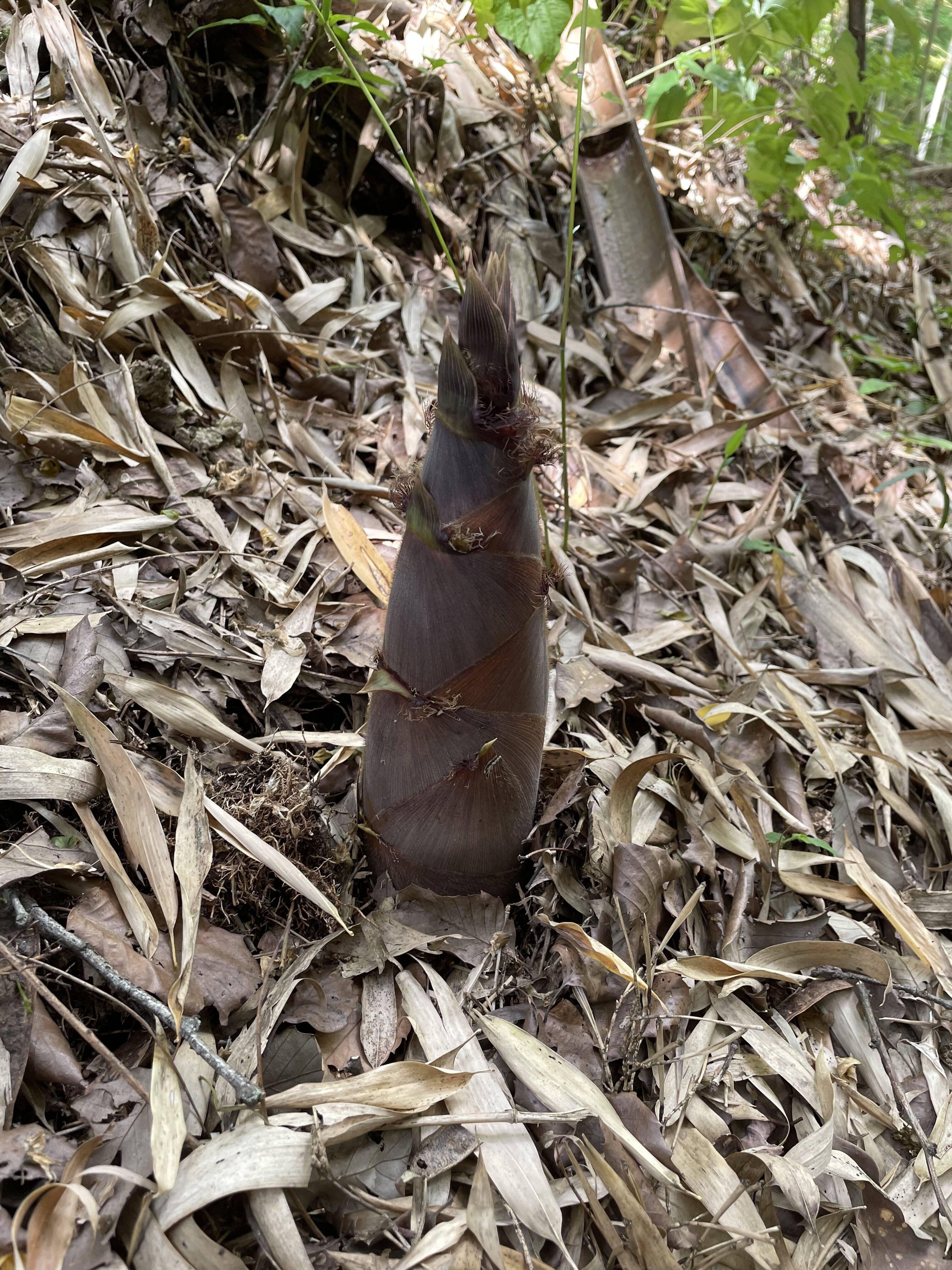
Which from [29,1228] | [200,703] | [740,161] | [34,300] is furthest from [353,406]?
[740,161]

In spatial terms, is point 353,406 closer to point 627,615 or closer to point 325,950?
point 627,615

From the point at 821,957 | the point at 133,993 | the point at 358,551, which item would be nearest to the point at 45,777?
the point at 133,993

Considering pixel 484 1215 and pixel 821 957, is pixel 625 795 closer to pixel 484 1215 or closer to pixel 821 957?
pixel 821 957

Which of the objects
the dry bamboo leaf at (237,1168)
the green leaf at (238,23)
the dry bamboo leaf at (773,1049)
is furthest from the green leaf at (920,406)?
the dry bamboo leaf at (237,1168)

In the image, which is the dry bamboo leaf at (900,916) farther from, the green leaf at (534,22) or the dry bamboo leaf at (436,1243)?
the green leaf at (534,22)

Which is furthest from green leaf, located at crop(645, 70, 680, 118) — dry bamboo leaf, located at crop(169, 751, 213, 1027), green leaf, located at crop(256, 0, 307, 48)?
dry bamboo leaf, located at crop(169, 751, 213, 1027)

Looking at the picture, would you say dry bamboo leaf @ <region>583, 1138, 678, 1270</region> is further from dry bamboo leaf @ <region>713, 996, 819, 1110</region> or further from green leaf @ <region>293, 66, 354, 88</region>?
green leaf @ <region>293, 66, 354, 88</region>
